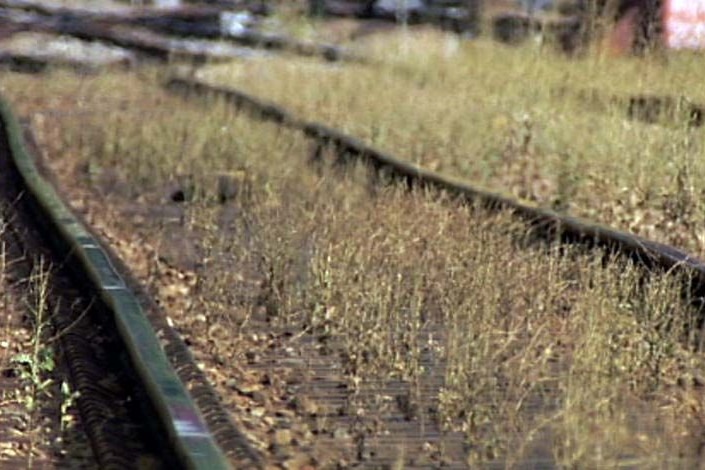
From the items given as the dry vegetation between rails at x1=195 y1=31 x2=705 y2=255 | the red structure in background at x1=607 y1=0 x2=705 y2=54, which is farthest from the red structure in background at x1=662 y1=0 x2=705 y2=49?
the dry vegetation between rails at x1=195 y1=31 x2=705 y2=255

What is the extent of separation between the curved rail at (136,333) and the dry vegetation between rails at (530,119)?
10.3 feet

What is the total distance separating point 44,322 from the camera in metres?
6.79

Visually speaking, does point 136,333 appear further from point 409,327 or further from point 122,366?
point 409,327

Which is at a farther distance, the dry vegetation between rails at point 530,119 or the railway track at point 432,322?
the dry vegetation between rails at point 530,119

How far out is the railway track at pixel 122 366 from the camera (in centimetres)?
515

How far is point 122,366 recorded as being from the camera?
242 inches

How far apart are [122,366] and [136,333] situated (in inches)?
4.9

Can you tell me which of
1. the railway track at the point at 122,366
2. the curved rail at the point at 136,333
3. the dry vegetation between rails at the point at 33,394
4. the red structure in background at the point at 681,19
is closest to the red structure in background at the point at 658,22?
the red structure in background at the point at 681,19

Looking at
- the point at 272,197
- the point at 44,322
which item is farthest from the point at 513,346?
the point at 272,197

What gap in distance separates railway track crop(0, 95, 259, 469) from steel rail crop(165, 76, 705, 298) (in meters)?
2.18

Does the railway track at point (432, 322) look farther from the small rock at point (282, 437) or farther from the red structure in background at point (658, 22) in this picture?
the red structure in background at point (658, 22)

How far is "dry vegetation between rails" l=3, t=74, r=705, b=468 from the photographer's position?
5.78 meters

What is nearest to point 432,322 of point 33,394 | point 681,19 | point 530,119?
point 33,394

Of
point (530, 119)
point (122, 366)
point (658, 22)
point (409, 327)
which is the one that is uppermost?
point (122, 366)
